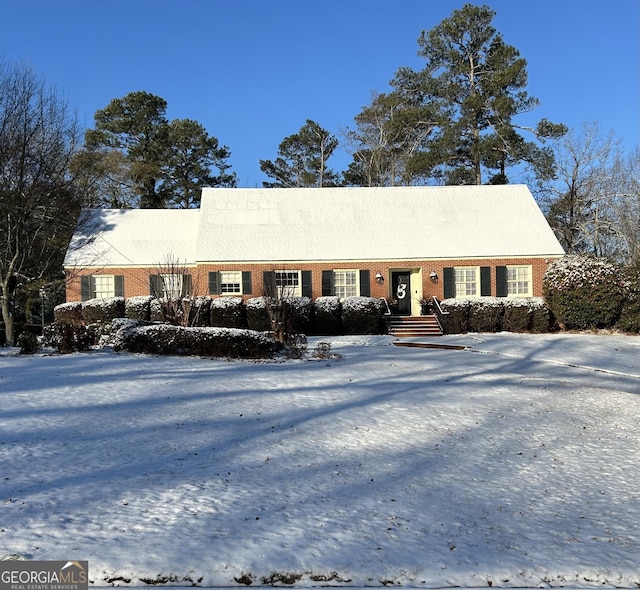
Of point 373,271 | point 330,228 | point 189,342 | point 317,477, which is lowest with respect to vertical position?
point 317,477

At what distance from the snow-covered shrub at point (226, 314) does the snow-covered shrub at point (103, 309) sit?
404 cm

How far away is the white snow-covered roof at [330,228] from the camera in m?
22.7

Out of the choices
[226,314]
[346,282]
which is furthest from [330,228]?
[226,314]

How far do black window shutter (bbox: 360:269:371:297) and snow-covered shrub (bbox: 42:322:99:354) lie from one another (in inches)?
462

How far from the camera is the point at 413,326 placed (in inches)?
819

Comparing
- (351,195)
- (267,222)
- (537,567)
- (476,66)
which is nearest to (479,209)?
(351,195)

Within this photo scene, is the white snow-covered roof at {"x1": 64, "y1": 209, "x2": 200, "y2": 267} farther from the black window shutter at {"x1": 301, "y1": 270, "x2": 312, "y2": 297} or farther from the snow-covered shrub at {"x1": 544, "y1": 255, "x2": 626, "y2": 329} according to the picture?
the snow-covered shrub at {"x1": 544, "y1": 255, "x2": 626, "y2": 329}

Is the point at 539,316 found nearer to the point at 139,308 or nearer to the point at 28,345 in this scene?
the point at 139,308

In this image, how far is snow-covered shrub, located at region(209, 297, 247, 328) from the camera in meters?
19.9

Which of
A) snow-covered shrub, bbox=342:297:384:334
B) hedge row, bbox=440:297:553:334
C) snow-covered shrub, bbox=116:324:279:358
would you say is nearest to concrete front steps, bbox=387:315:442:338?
hedge row, bbox=440:297:553:334

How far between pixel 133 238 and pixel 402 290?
12.1m

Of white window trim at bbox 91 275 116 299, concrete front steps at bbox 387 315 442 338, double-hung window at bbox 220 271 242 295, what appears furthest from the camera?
white window trim at bbox 91 275 116 299

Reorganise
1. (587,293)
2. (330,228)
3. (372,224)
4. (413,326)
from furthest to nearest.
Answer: (372,224) → (330,228) → (413,326) → (587,293)

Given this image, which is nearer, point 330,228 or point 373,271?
point 373,271
